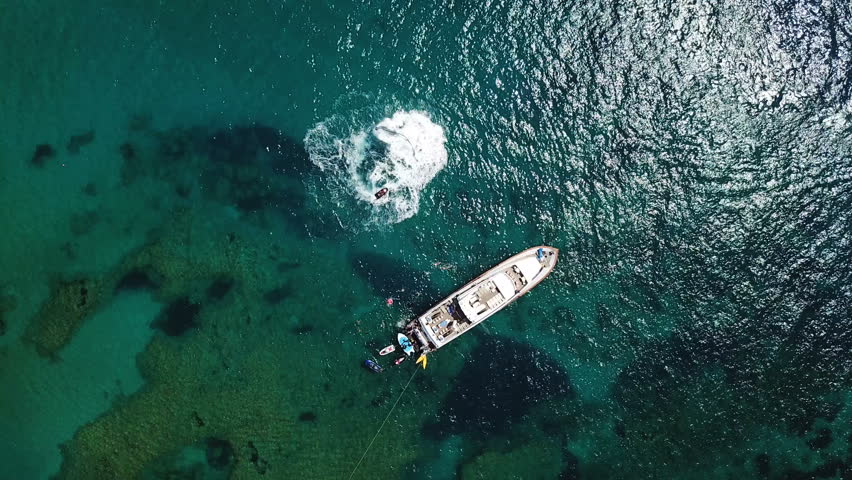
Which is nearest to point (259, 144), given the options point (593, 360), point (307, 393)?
point (307, 393)

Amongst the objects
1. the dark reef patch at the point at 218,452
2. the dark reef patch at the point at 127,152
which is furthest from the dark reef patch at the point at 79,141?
the dark reef patch at the point at 218,452

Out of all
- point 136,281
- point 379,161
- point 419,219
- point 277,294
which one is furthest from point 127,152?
point 419,219

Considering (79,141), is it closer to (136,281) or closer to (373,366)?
(136,281)

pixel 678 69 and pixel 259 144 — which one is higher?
pixel 259 144

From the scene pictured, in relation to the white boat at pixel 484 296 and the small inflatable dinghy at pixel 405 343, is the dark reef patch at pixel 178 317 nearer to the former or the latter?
the small inflatable dinghy at pixel 405 343

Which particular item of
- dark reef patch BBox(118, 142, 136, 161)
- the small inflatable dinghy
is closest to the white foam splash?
the small inflatable dinghy

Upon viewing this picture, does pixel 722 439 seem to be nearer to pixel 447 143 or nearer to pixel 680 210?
pixel 680 210
